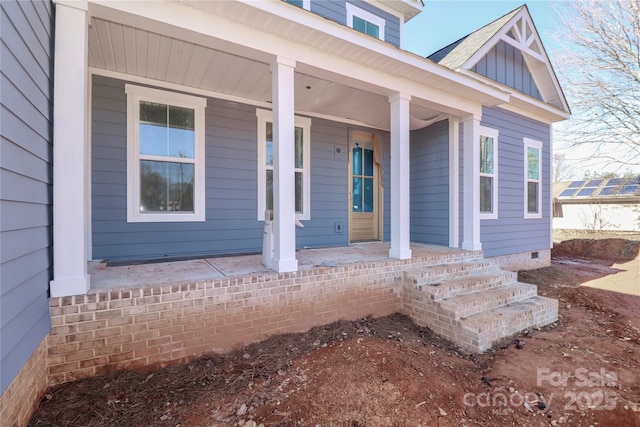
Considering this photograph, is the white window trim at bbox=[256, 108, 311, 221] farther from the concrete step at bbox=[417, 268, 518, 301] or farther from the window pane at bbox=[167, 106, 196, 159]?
the concrete step at bbox=[417, 268, 518, 301]

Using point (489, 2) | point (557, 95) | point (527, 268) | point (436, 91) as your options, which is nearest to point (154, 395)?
point (436, 91)

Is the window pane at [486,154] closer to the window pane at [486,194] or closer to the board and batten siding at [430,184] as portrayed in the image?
the window pane at [486,194]

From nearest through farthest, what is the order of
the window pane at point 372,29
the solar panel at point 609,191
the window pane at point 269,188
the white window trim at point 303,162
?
the white window trim at point 303,162 < the window pane at point 269,188 < the window pane at point 372,29 < the solar panel at point 609,191

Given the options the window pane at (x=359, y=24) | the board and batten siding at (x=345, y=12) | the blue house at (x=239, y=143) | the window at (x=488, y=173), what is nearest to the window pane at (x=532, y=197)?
the blue house at (x=239, y=143)

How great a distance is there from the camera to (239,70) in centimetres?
375

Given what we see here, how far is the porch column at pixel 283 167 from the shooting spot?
10.1 ft

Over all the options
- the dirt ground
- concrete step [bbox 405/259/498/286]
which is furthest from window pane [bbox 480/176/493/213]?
the dirt ground

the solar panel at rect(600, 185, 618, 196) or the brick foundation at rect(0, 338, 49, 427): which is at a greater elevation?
the solar panel at rect(600, 185, 618, 196)

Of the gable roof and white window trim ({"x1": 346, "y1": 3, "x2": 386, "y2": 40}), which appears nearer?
white window trim ({"x1": 346, "y1": 3, "x2": 386, "y2": 40})

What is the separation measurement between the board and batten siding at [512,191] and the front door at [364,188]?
2013 millimetres

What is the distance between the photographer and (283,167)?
3.11 m

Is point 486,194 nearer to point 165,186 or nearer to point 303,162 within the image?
point 303,162

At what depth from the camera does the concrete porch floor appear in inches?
105

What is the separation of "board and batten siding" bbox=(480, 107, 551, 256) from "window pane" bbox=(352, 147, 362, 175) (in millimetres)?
2324
